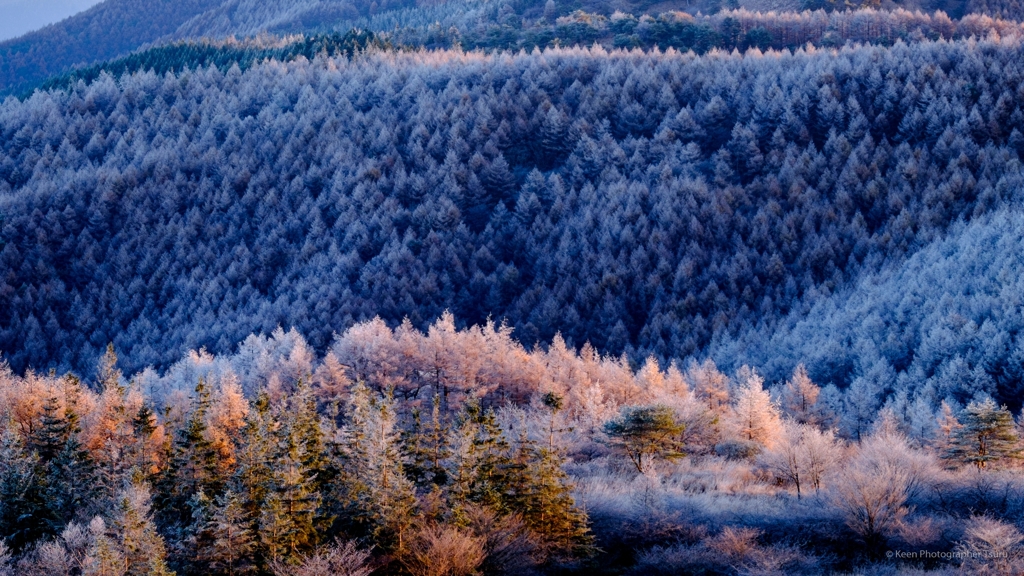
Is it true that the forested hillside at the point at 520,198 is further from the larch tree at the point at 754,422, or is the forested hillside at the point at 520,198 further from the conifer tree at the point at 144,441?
the conifer tree at the point at 144,441

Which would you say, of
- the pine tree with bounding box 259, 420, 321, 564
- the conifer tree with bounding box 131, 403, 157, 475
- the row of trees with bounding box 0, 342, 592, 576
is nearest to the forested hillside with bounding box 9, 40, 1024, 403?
the conifer tree with bounding box 131, 403, 157, 475

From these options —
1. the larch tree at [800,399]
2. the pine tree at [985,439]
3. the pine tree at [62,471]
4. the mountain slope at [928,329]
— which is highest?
the pine tree at [62,471]

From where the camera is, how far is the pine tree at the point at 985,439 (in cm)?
4681

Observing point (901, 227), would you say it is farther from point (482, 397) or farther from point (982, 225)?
point (482, 397)

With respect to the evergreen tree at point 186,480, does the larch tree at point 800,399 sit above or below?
below

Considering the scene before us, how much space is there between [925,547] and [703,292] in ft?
343

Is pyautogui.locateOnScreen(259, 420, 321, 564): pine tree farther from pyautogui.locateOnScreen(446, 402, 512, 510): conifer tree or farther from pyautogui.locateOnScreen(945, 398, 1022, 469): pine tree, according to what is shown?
pyautogui.locateOnScreen(945, 398, 1022, 469): pine tree

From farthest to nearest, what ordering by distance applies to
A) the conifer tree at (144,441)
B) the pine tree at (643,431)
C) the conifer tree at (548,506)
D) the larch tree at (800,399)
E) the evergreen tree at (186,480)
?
the larch tree at (800,399)
the conifer tree at (144,441)
the pine tree at (643,431)
the evergreen tree at (186,480)
the conifer tree at (548,506)

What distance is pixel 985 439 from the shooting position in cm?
4825

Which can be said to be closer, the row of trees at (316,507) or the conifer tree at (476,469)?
the row of trees at (316,507)

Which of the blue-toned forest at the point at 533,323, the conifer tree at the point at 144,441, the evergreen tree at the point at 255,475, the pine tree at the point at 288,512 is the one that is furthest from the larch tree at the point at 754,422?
the conifer tree at the point at 144,441

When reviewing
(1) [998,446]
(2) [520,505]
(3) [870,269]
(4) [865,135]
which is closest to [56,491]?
(2) [520,505]

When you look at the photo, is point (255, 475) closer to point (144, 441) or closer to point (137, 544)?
point (137, 544)

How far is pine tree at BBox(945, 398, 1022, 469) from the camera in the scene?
46.8m
